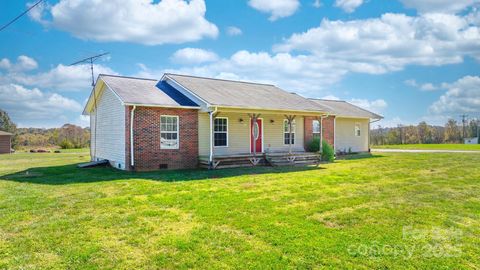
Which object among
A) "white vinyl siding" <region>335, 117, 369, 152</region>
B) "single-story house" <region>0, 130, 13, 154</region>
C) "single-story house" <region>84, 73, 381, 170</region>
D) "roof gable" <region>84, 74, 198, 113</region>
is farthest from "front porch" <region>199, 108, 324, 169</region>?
"single-story house" <region>0, 130, 13, 154</region>

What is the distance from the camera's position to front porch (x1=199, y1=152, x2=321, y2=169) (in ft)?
48.5

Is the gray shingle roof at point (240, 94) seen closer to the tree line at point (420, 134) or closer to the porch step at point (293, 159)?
the porch step at point (293, 159)

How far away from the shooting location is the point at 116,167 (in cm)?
1485

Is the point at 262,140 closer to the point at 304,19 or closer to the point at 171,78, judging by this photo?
the point at 171,78

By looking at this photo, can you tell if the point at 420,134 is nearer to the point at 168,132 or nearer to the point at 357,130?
the point at 357,130

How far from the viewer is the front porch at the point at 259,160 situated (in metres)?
14.8

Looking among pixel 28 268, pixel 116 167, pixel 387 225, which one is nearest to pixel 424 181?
pixel 387 225

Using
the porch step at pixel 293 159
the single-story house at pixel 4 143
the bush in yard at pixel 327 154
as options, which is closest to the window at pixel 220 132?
the porch step at pixel 293 159

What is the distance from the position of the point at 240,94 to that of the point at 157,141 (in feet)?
17.7

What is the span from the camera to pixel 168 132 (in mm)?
14375

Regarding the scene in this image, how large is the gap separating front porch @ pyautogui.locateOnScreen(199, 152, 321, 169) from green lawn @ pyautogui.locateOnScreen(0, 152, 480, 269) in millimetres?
4543

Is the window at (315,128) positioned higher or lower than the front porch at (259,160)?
higher

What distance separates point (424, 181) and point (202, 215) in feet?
26.5

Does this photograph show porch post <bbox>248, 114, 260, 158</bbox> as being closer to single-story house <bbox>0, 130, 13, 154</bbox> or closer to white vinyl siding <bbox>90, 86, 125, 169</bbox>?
white vinyl siding <bbox>90, 86, 125, 169</bbox>
